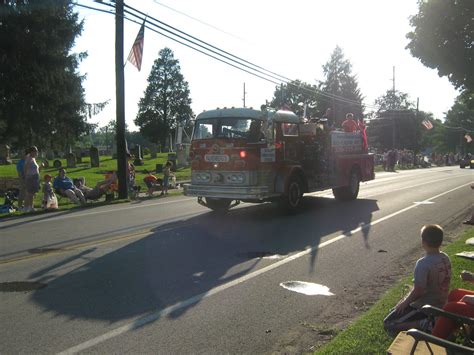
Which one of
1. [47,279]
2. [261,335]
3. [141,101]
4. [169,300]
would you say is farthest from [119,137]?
[141,101]

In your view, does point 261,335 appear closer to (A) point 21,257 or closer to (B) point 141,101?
(A) point 21,257

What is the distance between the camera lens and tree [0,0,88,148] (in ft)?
96.0

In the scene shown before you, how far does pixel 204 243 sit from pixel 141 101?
309 feet

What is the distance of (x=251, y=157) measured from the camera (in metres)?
12.5

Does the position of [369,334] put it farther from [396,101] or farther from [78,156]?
[396,101]

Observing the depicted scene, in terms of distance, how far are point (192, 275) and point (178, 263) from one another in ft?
2.49

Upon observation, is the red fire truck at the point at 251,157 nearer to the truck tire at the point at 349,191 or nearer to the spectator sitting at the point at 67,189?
the truck tire at the point at 349,191

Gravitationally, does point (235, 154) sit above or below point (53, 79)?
below

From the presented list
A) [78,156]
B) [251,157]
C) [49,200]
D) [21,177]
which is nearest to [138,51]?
[21,177]

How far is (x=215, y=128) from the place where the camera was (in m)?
13.2

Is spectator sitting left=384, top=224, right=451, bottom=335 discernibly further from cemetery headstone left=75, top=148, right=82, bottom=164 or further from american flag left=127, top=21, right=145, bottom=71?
cemetery headstone left=75, top=148, right=82, bottom=164

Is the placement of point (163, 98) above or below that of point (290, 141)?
above

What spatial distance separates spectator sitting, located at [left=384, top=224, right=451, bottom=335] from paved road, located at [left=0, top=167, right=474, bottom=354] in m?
0.90

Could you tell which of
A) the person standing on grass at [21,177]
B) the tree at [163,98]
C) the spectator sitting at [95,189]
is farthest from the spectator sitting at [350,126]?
the tree at [163,98]
